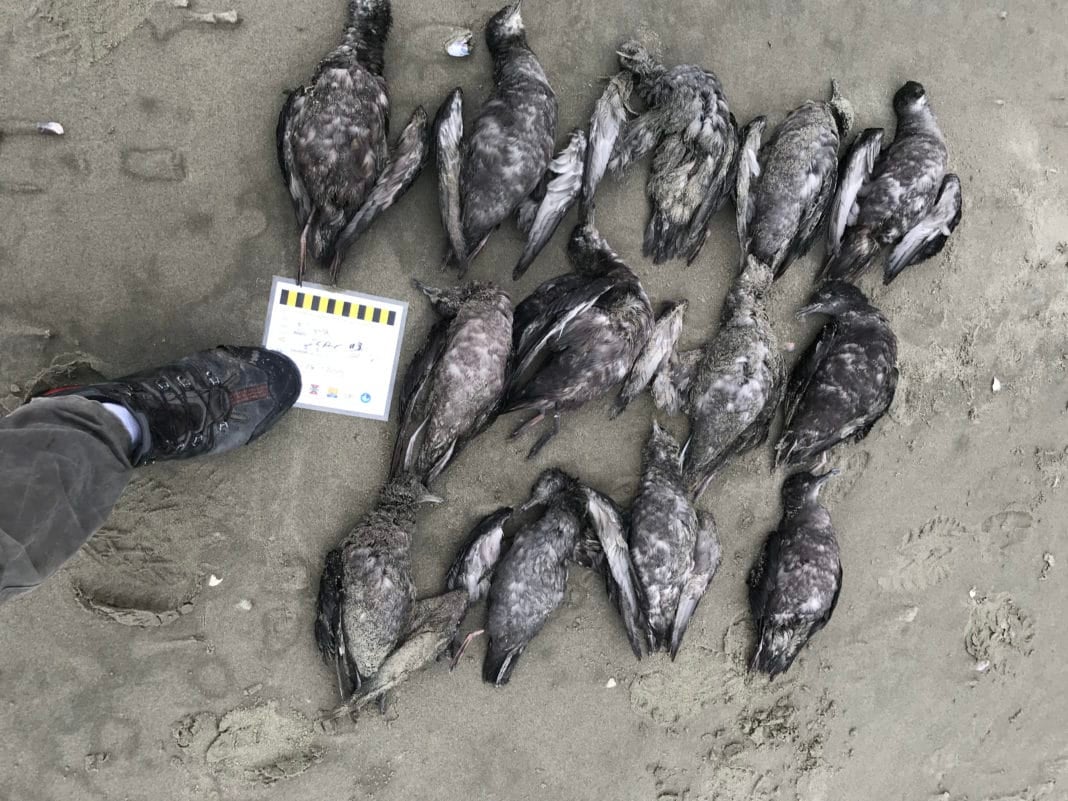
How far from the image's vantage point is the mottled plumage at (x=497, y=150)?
9.35ft

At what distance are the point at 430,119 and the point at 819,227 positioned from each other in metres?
2.08

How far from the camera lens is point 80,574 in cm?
285

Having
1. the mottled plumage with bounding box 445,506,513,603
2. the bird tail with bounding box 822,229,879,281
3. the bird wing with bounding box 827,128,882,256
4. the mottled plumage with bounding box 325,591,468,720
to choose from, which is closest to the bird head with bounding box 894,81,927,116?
the bird wing with bounding box 827,128,882,256

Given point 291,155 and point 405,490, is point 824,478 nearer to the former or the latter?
point 405,490

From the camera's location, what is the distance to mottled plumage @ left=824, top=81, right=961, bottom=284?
3236 mm

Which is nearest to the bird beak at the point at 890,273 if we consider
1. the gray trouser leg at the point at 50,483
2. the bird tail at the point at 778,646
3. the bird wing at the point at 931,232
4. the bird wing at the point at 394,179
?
the bird wing at the point at 931,232

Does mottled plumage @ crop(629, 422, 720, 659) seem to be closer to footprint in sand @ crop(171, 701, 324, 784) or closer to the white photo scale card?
the white photo scale card

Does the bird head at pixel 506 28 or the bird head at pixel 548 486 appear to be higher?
the bird head at pixel 506 28

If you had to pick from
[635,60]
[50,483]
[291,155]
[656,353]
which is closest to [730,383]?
[656,353]

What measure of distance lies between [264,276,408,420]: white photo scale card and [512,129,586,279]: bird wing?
0.70 metres

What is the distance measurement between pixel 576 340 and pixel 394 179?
1116mm

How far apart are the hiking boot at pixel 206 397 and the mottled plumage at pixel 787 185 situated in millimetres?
2393

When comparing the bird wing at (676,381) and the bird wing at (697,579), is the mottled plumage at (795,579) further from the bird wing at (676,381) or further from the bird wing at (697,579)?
the bird wing at (676,381)

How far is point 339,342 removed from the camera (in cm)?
299
